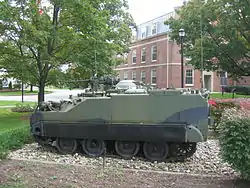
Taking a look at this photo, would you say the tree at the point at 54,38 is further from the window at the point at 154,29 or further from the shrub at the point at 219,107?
the window at the point at 154,29

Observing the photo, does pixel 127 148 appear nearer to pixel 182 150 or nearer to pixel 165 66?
pixel 182 150

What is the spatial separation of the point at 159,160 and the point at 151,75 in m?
34.8

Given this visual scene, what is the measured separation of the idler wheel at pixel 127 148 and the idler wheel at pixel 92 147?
0.40 metres

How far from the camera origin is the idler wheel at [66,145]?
8148 millimetres

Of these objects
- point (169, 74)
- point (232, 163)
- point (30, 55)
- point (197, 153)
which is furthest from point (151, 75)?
point (232, 163)

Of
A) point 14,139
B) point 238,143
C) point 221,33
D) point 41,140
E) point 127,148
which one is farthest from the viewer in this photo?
point 221,33

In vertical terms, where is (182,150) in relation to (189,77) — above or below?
below

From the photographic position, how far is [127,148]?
789 centimetres

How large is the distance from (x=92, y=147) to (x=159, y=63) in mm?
32633

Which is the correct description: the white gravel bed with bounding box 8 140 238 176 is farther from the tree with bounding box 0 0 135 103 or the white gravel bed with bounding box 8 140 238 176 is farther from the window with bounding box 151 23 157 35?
the window with bounding box 151 23 157 35

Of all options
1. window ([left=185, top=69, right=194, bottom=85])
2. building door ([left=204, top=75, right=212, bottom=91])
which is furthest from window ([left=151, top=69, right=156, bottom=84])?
building door ([left=204, top=75, right=212, bottom=91])

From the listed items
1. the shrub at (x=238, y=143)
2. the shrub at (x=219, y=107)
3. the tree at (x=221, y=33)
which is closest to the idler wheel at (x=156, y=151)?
the shrub at (x=238, y=143)

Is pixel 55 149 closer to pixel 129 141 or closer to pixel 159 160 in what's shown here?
pixel 129 141

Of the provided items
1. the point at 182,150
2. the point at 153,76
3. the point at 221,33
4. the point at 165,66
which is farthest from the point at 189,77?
the point at 182,150
